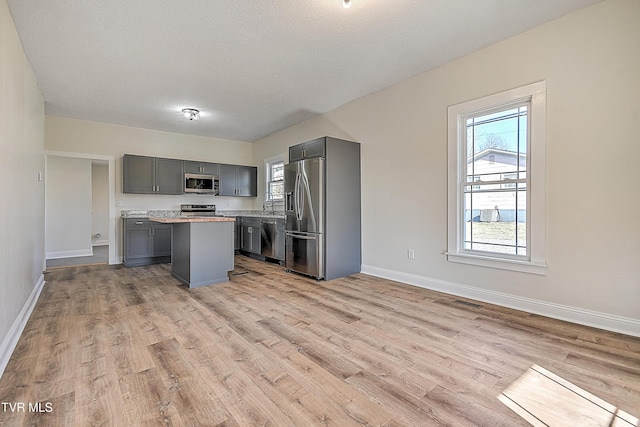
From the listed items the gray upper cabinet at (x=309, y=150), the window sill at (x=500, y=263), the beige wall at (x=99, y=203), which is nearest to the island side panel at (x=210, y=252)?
the gray upper cabinet at (x=309, y=150)

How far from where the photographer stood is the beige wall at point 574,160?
237 cm

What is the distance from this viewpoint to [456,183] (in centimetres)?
342

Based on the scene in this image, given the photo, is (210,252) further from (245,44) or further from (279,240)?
(245,44)

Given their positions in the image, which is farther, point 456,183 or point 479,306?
point 456,183

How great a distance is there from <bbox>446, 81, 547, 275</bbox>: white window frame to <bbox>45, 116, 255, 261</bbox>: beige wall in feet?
17.5

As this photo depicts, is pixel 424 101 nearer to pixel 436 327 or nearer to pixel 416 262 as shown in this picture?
pixel 416 262

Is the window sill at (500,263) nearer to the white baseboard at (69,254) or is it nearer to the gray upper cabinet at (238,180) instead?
the gray upper cabinet at (238,180)

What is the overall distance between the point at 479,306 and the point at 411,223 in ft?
4.13

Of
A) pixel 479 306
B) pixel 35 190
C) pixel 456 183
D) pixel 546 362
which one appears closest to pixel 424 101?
pixel 456 183

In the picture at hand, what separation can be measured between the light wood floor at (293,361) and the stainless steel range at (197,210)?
324 centimetres

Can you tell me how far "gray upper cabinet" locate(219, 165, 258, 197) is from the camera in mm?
6773

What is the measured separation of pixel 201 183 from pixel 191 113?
1834 mm

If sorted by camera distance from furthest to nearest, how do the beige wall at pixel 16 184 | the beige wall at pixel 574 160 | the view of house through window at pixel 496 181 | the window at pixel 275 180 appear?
the window at pixel 275 180, the view of house through window at pixel 496 181, the beige wall at pixel 574 160, the beige wall at pixel 16 184

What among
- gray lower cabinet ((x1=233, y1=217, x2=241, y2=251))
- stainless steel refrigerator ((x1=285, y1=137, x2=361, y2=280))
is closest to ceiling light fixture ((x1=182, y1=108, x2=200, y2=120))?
stainless steel refrigerator ((x1=285, y1=137, x2=361, y2=280))
